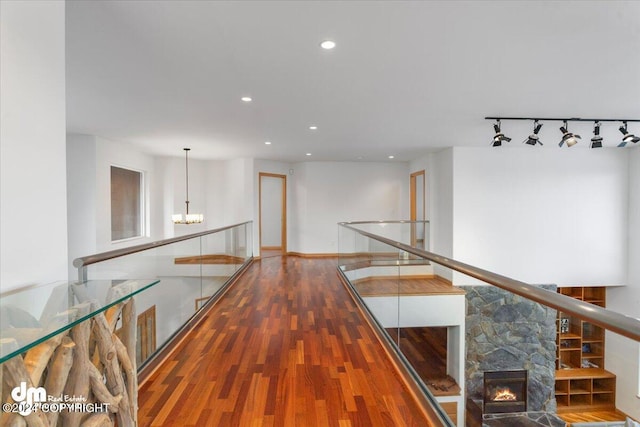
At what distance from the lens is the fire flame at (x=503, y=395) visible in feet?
8.23

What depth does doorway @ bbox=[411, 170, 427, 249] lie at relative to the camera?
807 centimetres

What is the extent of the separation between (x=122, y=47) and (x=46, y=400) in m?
2.59

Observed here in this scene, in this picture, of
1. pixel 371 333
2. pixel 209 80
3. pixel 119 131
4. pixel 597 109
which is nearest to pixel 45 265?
pixel 209 80

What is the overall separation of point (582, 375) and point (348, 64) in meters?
6.17

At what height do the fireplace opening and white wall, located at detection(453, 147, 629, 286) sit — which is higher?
white wall, located at detection(453, 147, 629, 286)

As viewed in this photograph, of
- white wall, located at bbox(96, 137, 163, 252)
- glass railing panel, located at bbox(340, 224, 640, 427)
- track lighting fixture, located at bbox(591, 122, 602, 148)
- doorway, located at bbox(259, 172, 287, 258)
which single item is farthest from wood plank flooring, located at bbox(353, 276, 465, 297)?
doorway, located at bbox(259, 172, 287, 258)

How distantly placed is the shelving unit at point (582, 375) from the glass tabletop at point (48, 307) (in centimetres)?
172

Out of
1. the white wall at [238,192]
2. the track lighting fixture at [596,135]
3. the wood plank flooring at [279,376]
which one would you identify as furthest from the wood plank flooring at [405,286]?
the white wall at [238,192]

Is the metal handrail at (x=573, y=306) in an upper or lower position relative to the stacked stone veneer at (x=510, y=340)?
upper

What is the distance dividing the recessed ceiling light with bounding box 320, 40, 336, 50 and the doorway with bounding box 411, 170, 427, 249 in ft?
20.3

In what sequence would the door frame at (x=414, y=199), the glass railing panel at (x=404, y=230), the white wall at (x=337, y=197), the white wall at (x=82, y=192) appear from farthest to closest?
the white wall at (x=337, y=197), the door frame at (x=414, y=199), the glass railing panel at (x=404, y=230), the white wall at (x=82, y=192)

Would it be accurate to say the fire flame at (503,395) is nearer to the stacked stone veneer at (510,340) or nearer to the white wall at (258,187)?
the stacked stone veneer at (510,340)

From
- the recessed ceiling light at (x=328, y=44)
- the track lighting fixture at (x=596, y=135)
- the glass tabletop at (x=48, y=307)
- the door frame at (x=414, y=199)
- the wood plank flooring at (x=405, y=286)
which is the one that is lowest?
the wood plank flooring at (x=405, y=286)

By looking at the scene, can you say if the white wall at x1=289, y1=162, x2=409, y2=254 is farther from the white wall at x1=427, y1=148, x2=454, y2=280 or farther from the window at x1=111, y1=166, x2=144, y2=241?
the window at x1=111, y1=166, x2=144, y2=241
